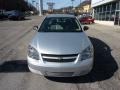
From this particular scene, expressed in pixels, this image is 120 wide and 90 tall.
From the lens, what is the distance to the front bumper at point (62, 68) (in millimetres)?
5488

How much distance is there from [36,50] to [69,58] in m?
0.84

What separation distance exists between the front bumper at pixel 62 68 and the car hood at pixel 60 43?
29 cm

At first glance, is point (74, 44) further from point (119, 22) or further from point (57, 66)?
point (119, 22)

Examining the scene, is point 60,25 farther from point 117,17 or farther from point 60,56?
point 117,17

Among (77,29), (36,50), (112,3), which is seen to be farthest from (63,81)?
(112,3)

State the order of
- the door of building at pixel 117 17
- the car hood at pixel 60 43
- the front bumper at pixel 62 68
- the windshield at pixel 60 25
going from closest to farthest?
the front bumper at pixel 62 68 < the car hood at pixel 60 43 < the windshield at pixel 60 25 < the door of building at pixel 117 17

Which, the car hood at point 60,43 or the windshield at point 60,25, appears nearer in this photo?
the car hood at point 60,43

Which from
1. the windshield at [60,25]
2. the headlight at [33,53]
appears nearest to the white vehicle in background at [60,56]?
the headlight at [33,53]

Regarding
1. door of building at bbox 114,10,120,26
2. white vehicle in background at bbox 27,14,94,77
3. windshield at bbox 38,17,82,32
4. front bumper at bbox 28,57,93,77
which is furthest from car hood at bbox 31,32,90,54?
door of building at bbox 114,10,120,26

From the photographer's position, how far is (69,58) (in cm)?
556

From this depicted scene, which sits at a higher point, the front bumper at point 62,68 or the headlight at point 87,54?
the headlight at point 87,54

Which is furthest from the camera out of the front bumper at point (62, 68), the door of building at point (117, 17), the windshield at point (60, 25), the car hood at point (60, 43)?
the door of building at point (117, 17)

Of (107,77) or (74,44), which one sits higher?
(74,44)

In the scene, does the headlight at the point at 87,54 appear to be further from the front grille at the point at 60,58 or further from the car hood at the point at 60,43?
the front grille at the point at 60,58
